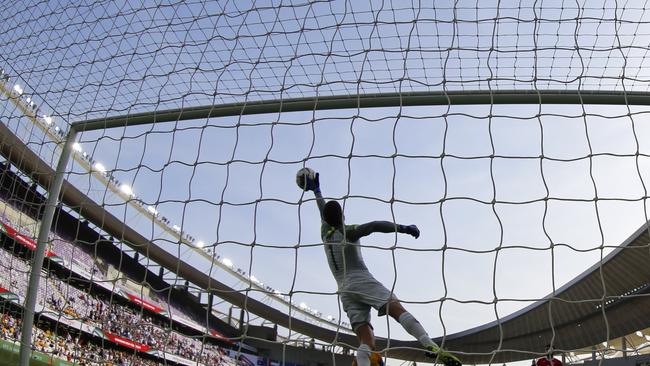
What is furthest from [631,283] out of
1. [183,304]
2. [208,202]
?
[183,304]

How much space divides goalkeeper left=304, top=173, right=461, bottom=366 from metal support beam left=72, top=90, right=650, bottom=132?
2.50 feet

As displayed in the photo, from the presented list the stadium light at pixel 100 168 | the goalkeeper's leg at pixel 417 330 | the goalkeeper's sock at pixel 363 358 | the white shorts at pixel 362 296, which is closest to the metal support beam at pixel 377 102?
the stadium light at pixel 100 168

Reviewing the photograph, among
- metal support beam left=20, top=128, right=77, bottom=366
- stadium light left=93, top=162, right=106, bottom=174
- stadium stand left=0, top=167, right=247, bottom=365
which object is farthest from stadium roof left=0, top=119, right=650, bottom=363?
metal support beam left=20, top=128, right=77, bottom=366

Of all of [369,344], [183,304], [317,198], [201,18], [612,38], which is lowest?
[369,344]

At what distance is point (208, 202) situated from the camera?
351 centimetres

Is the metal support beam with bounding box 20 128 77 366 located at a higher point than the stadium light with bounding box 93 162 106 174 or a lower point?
lower

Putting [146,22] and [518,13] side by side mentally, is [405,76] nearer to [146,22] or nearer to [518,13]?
[518,13]

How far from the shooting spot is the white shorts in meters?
3.07

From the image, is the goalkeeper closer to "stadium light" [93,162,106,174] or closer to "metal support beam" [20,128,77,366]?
"stadium light" [93,162,106,174]

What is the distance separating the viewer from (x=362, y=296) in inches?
122

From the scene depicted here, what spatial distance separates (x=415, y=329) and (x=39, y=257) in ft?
8.92

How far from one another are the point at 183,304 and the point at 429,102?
28.5 metres

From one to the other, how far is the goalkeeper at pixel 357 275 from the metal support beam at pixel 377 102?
0.76 m

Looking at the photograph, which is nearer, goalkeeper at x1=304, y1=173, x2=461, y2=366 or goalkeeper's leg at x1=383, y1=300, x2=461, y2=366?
goalkeeper's leg at x1=383, y1=300, x2=461, y2=366
